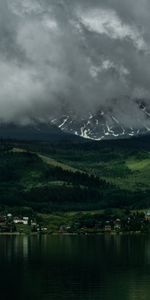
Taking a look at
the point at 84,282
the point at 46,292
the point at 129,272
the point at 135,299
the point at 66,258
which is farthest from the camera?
the point at 66,258

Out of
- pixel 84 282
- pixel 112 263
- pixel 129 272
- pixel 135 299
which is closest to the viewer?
pixel 135 299

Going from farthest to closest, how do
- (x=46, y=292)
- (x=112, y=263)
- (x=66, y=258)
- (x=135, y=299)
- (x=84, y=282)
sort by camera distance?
(x=66, y=258)
(x=112, y=263)
(x=84, y=282)
(x=46, y=292)
(x=135, y=299)

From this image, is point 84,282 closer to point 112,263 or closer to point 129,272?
point 129,272

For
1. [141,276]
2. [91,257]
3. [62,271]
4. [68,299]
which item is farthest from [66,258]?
[68,299]

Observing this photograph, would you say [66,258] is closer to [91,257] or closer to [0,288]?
[91,257]

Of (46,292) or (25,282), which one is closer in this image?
(46,292)

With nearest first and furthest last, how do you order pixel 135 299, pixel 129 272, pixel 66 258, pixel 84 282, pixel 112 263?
pixel 135 299 → pixel 84 282 → pixel 129 272 → pixel 112 263 → pixel 66 258

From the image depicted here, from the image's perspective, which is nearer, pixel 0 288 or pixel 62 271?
pixel 0 288

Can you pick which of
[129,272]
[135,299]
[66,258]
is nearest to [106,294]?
[135,299]
